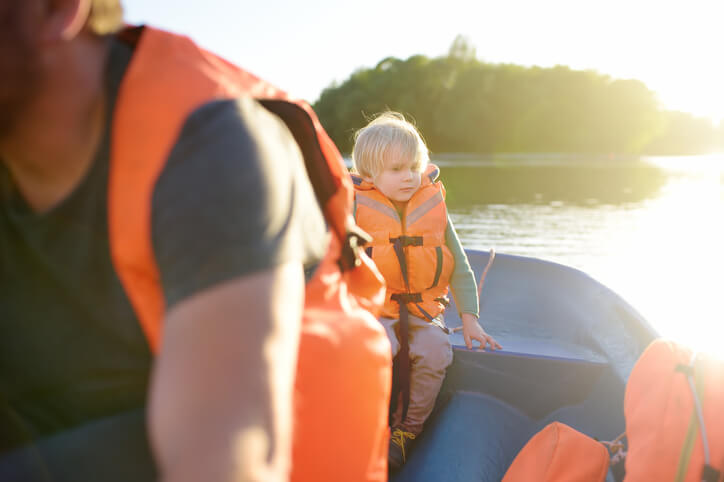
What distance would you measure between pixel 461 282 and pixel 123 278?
2.12 meters

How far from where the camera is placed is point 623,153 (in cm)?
5141

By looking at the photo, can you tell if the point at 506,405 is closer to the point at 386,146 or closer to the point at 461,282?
the point at 461,282

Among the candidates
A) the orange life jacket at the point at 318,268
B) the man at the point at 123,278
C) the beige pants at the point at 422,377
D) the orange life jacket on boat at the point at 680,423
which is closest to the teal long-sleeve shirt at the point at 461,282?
the beige pants at the point at 422,377

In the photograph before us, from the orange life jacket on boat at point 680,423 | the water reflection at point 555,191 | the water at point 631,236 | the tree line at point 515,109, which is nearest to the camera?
the orange life jacket on boat at point 680,423

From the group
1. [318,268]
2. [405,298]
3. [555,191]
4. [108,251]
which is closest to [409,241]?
[405,298]

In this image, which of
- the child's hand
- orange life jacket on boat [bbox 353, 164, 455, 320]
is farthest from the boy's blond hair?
the child's hand

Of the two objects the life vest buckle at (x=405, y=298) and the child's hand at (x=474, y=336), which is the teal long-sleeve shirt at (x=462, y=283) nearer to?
the child's hand at (x=474, y=336)

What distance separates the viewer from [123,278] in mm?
725

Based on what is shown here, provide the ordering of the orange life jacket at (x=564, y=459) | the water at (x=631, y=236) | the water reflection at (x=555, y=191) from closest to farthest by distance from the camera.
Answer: the orange life jacket at (x=564, y=459) → the water at (x=631, y=236) → the water reflection at (x=555, y=191)

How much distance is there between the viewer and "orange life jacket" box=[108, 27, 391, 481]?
2.29 ft

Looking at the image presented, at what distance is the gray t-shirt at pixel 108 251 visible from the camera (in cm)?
64

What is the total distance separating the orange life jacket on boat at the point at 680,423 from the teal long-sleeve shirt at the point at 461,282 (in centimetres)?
115

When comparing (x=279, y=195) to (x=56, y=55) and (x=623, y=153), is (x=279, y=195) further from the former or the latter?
(x=623, y=153)

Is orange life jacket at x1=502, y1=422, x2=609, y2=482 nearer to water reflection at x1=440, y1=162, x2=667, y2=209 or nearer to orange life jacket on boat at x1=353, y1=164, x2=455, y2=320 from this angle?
orange life jacket on boat at x1=353, y1=164, x2=455, y2=320
